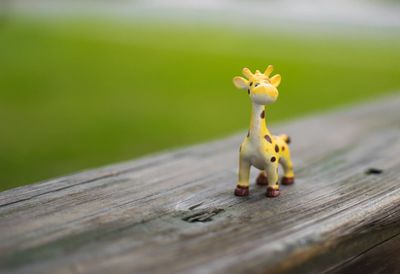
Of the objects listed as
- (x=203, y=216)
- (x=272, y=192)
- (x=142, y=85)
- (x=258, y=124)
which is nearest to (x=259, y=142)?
(x=258, y=124)

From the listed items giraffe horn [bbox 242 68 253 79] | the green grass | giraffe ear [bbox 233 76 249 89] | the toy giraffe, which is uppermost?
giraffe horn [bbox 242 68 253 79]

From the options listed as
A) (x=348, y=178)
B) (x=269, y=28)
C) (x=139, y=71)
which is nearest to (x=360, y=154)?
(x=348, y=178)

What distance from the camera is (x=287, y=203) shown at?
150 centimetres

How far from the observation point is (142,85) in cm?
647

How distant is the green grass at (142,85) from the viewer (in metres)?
4.34

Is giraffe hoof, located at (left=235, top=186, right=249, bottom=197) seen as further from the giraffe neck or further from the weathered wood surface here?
the giraffe neck

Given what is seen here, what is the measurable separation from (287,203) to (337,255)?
9.7 inches

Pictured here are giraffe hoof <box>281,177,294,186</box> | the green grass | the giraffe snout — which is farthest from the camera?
the green grass

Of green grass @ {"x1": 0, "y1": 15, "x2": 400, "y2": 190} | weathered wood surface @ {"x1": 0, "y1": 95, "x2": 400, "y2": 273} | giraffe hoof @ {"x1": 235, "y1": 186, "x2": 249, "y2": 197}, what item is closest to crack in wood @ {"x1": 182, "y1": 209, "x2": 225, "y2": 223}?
weathered wood surface @ {"x1": 0, "y1": 95, "x2": 400, "y2": 273}

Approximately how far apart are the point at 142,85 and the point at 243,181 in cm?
501

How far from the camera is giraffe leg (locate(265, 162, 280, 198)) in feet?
5.13

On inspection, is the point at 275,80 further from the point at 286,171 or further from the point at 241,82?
the point at 286,171

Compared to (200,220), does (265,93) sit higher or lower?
higher

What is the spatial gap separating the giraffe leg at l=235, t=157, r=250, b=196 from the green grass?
7.51 feet
